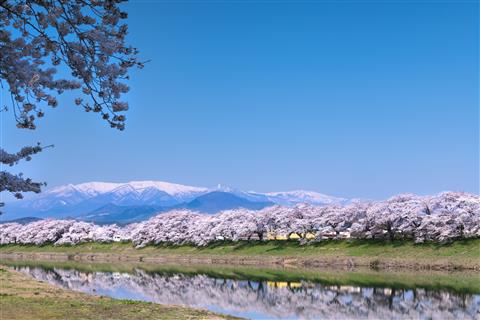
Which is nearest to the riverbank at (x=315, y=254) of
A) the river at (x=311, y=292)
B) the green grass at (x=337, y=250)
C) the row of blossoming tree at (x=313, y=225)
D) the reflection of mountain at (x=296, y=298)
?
the green grass at (x=337, y=250)

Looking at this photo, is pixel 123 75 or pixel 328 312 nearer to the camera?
pixel 123 75

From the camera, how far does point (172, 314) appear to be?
22.2 metres

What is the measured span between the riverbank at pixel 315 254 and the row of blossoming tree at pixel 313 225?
4.68 ft

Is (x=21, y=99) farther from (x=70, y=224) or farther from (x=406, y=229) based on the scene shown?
(x=70, y=224)

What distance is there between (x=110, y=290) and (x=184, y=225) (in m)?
54.3

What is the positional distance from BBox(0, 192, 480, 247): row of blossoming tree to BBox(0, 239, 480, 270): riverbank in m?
1.43

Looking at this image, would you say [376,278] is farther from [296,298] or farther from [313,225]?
[313,225]

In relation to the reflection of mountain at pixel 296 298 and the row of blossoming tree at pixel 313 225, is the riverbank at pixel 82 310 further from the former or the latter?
the row of blossoming tree at pixel 313 225

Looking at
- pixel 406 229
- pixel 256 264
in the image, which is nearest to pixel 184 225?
pixel 256 264

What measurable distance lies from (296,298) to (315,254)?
104 feet

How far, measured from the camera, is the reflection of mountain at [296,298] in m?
28.5

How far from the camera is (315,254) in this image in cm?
6581

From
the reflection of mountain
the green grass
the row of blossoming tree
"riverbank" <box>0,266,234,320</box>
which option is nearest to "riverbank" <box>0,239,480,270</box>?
the green grass

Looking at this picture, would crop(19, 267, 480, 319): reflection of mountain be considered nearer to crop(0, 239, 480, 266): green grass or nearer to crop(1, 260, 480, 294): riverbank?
crop(1, 260, 480, 294): riverbank
